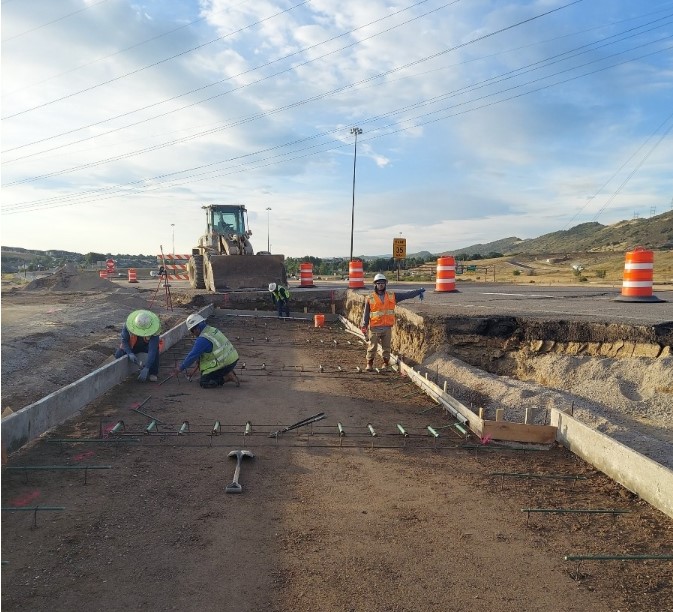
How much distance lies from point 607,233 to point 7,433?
4460 inches

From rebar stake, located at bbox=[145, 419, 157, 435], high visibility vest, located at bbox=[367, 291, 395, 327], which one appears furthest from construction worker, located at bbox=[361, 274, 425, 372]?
rebar stake, located at bbox=[145, 419, 157, 435]

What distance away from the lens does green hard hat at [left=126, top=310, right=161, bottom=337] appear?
763 cm

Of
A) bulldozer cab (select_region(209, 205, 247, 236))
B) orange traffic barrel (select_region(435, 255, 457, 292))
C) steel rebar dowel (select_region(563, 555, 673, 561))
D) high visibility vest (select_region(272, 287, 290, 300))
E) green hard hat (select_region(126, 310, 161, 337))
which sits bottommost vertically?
steel rebar dowel (select_region(563, 555, 673, 561))

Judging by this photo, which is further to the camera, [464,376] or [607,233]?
[607,233]

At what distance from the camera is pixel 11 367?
7.69m

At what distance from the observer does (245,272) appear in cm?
1897

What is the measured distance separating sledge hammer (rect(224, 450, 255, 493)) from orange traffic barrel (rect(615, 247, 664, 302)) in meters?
9.46

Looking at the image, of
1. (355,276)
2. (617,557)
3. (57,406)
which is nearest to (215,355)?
(57,406)

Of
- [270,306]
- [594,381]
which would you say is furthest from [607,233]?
[594,381]

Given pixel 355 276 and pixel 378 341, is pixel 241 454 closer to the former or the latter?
pixel 378 341

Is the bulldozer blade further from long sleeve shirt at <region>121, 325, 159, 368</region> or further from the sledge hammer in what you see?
the sledge hammer

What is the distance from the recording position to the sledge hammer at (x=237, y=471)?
4.01 m

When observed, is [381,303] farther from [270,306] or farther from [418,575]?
[270,306]

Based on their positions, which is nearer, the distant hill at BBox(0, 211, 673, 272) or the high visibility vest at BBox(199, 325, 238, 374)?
the high visibility vest at BBox(199, 325, 238, 374)
